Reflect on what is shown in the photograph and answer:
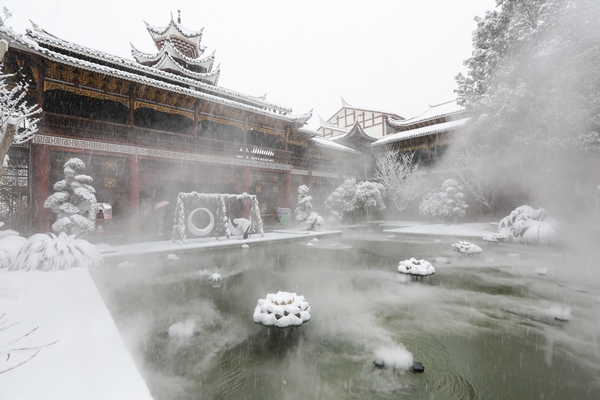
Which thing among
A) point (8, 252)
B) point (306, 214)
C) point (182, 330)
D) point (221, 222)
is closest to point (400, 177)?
point (306, 214)

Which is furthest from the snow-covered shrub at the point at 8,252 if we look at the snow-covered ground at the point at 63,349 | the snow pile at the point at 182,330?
the snow pile at the point at 182,330

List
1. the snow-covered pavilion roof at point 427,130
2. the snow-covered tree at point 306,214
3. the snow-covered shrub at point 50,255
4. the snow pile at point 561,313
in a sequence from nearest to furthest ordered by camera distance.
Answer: the snow pile at point 561,313
the snow-covered shrub at point 50,255
the snow-covered tree at point 306,214
the snow-covered pavilion roof at point 427,130

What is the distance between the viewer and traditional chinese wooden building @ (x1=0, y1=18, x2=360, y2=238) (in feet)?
32.6

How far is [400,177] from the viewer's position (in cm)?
2323

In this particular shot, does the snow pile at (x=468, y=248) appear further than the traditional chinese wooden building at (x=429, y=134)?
No

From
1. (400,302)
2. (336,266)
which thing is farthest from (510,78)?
(400,302)

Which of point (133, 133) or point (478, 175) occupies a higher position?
point (133, 133)

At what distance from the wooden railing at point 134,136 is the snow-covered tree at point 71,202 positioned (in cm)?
184

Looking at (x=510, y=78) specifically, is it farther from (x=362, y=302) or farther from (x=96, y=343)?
(x=96, y=343)

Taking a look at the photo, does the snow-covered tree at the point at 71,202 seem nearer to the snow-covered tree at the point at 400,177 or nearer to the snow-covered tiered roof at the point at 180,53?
the snow-covered tiered roof at the point at 180,53

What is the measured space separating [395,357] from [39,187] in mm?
11822

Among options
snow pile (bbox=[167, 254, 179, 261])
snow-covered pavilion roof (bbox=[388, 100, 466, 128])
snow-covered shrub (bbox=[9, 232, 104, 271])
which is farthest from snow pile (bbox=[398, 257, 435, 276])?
snow-covered pavilion roof (bbox=[388, 100, 466, 128])

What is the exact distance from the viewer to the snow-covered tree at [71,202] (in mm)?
8914

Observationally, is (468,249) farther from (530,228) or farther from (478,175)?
(478,175)
